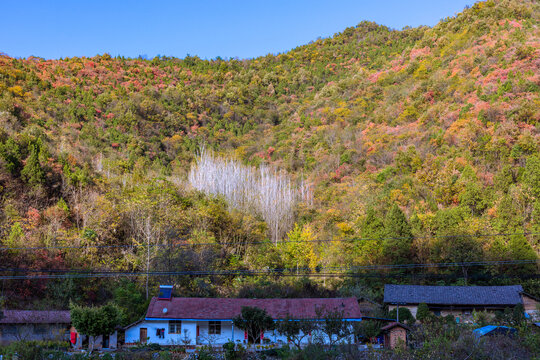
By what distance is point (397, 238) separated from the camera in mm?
39875

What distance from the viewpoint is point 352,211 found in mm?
48375

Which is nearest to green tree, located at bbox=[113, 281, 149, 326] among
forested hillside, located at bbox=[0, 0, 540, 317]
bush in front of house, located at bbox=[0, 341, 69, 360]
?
forested hillside, located at bbox=[0, 0, 540, 317]

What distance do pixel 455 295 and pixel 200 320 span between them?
18683 millimetres

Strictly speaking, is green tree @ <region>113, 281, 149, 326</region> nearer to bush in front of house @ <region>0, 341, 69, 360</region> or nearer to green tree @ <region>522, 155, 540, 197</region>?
bush in front of house @ <region>0, 341, 69, 360</region>

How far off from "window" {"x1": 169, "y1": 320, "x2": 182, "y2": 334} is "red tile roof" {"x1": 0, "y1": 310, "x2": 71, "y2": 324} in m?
5.69

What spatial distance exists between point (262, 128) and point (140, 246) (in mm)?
50351

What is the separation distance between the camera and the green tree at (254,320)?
2422 centimetres

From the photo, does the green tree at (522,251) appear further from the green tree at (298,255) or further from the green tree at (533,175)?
the green tree at (298,255)

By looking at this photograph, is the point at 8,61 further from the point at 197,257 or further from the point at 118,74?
the point at 197,257

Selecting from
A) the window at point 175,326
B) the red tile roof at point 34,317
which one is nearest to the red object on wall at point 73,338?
the red tile roof at point 34,317

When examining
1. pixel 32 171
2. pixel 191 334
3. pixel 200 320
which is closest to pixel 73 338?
pixel 191 334

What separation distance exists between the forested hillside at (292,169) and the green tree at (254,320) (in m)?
6.29

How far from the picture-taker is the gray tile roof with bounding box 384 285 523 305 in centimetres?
3256

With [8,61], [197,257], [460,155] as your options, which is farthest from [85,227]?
[8,61]
